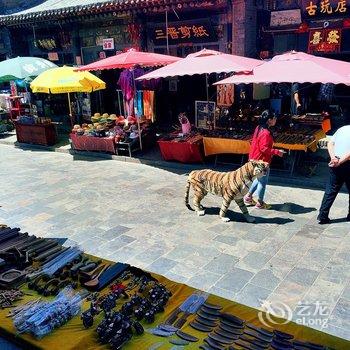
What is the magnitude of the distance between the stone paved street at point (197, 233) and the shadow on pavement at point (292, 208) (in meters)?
0.02

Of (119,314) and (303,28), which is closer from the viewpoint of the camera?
(119,314)

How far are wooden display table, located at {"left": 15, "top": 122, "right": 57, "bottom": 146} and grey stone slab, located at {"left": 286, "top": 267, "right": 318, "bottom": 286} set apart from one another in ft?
37.5

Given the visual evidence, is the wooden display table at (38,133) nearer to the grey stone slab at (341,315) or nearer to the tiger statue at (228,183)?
the tiger statue at (228,183)

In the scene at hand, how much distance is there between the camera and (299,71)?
8.46m

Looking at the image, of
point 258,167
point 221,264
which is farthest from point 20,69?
point 221,264

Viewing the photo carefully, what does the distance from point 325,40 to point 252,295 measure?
962 centimetres

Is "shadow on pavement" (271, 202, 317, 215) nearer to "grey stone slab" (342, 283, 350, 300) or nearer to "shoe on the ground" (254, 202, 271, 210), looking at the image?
"shoe on the ground" (254, 202, 271, 210)

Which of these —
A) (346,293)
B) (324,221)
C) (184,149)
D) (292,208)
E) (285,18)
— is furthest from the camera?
(285,18)

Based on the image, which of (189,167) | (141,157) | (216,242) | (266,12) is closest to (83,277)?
(216,242)

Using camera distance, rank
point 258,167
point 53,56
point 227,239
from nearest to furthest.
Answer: point 227,239 → point 258,167 → point 53,56

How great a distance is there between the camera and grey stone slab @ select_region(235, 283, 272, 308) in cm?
489

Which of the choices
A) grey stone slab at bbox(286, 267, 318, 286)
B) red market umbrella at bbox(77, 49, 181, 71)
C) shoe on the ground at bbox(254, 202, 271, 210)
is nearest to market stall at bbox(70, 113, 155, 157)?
red market umbrella at bbox(77, 49, 181, 71)

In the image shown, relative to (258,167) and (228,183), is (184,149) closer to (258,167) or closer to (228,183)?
(228,183)

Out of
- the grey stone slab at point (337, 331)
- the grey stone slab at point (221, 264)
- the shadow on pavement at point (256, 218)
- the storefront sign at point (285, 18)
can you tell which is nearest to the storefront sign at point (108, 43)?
the storefront sign at point (285, 18)
